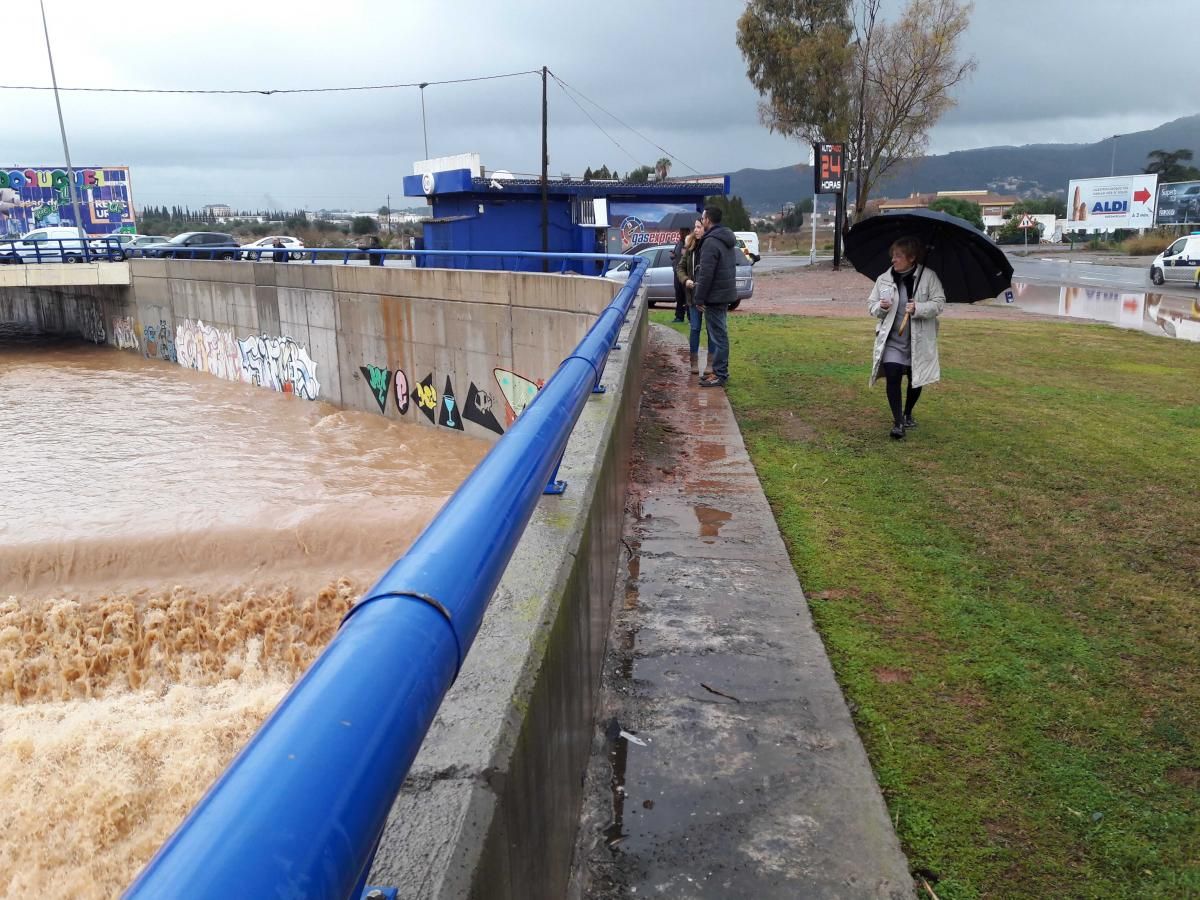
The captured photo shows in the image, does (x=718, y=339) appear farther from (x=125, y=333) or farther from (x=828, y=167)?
(x=828, y=167)

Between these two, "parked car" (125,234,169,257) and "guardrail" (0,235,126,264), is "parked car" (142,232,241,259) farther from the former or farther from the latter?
"guardrail" (0,235,126,264)

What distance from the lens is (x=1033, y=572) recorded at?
4789mm

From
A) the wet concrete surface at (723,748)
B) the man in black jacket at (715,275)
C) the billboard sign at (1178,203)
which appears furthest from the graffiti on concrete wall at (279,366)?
the billboard sign at (1178,203)

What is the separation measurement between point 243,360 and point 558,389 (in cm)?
2521

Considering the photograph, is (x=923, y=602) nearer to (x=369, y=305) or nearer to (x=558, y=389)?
(x=558, y=389)

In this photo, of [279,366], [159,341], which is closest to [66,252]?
[159,341]

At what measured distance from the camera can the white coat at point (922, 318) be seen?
7250 millimetres

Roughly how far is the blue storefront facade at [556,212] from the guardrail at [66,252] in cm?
1211

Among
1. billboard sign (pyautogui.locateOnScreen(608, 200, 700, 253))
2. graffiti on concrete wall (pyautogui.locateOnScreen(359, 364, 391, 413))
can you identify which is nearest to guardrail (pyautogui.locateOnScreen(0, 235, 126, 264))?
graffiti on concrete wall (pyautogui.locateOnScreen(359, 364, 391, 413))

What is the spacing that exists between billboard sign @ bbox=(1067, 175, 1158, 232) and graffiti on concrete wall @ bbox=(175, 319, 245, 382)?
59211 millimetres

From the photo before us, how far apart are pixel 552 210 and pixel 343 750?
38.9 m

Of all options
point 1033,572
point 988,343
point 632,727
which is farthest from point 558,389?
point 988,343

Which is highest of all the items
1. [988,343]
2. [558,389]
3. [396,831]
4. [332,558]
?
[558,389]

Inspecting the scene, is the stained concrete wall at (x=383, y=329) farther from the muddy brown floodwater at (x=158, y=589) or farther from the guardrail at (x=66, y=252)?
the guardrail at (x=66, y=252)
